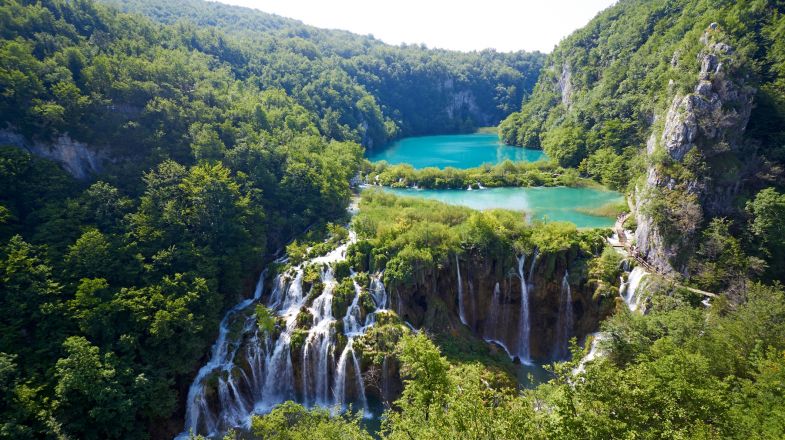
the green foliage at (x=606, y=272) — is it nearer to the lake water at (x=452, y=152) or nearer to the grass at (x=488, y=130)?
the lake water at (x=452, y=152)

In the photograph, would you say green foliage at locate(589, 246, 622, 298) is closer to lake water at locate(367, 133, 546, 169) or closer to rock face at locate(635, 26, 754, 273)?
rock face at locate(635, 26, 754, 273)

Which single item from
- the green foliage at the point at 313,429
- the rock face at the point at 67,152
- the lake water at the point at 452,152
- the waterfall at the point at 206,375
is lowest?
the waterfall at the point at 206,375

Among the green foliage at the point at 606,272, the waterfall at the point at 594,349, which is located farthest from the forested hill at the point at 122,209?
the waterfall at the point at 594,349

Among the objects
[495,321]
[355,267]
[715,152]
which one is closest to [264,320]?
[355,267]

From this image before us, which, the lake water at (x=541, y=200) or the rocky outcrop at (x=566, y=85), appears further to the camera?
the rocky outcrop at (x=566, y=85)

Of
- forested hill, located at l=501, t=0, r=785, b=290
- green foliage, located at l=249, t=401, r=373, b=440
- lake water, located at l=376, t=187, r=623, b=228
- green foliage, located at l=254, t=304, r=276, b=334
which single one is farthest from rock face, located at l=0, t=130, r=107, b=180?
forested hill, located at l=501, t=0, r=785, b=290
